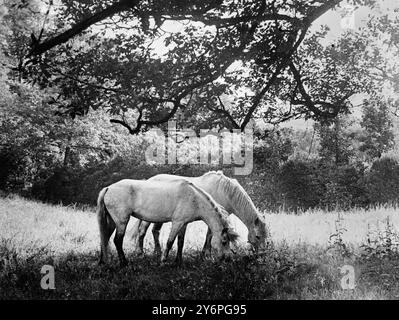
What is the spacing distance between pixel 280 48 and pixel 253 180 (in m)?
10.8

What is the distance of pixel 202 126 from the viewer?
8.05m

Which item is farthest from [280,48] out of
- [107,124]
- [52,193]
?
[52,193]

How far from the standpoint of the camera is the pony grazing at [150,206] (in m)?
7.95

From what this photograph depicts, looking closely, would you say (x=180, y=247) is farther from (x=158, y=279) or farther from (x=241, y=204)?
(x=241, y=204)

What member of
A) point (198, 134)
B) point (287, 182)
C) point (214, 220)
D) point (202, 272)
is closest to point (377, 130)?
point (287, 182)

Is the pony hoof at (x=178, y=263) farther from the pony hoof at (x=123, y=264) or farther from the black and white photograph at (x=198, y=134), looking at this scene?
the pony hoof at (x=123, y=264)

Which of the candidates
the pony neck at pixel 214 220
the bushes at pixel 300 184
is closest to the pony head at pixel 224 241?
the pony neck at pixel 214 220

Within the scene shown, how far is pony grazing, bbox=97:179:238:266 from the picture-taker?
795 cm

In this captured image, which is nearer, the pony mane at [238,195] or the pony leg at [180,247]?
the pony leg at [180,247]

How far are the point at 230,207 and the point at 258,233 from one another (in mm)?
1165

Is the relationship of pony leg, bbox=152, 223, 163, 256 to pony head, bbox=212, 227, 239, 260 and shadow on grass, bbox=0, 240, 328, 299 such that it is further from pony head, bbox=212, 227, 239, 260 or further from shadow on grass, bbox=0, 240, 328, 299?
pony head, bbox=212, 227, 239, 260

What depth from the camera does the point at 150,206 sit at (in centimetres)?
816

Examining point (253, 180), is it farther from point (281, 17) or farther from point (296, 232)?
point (281, 17)

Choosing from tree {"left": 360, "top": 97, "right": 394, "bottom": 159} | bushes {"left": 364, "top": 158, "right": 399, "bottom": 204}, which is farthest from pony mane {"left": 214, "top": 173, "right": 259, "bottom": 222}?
tree {"left": 360, "top": 97, "right": 394, "bottom": 159}
